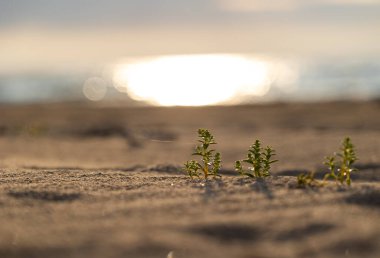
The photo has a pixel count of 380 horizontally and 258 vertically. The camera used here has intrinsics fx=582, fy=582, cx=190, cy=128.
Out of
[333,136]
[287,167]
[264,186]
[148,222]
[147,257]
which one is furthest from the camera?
[333,136]

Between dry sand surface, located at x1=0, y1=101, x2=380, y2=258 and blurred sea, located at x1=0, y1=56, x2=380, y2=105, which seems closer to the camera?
dry sand surface, located at x1=0, y1=101, x2=380, y2=258

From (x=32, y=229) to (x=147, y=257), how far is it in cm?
64

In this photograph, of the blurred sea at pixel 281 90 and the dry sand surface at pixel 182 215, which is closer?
the dry sand surface at pixel 182 215

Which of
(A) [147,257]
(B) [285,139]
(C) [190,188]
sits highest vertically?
(B) [285,139]

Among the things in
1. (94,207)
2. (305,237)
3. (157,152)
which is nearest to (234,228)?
(305,237)

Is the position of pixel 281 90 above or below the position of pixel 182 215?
above

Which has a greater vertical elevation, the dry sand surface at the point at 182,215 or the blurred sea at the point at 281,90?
the blurred sea at the point at 281,90

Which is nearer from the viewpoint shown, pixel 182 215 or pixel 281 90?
pixel 182 215

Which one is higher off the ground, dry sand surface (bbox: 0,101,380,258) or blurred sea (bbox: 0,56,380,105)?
blurred sea (bbox: 0,56,380,105)

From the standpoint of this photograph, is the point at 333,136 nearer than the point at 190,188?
No

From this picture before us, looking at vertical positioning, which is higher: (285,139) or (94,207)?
(285,139)

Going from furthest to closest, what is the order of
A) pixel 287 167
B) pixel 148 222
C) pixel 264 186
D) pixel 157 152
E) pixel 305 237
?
pixel 157 152 → pixel 287 167 → pixel 264 186 → pixel 148 222 → pixel 305 237

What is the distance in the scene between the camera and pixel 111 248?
2.50 metres

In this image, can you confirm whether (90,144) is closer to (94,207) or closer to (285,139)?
(285,139)
